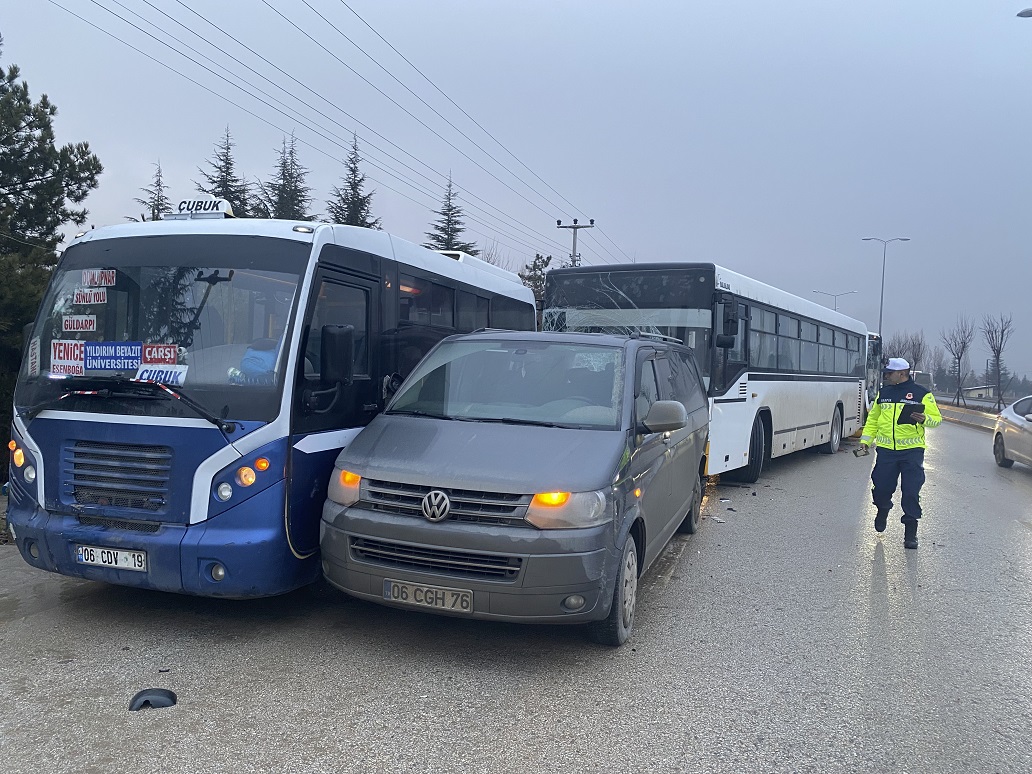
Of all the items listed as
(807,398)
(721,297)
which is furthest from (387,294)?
(807,398)

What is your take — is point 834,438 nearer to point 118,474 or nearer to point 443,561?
point 443,561

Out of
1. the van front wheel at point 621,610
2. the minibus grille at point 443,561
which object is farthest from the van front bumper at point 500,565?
the van front wheel at point 621,610

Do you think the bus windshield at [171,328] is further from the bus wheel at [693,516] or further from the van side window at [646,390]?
the bus wheel at [693,516]

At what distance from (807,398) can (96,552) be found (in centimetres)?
1275

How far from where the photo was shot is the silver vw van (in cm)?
436

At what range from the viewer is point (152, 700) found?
4004 millimetres

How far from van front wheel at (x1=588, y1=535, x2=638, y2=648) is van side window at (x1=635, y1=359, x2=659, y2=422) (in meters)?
0.91

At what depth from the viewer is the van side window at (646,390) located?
546 centimetres

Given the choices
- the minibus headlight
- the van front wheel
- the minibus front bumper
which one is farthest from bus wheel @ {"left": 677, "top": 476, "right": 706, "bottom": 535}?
the minibus front bumper

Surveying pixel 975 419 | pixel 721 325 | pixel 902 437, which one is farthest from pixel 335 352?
pixel 975 419

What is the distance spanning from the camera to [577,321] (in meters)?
10.9

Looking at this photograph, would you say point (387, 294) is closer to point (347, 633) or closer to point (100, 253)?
point (100, 253)

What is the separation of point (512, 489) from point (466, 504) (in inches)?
11.1

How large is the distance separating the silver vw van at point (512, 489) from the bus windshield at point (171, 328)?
34.7 inches
